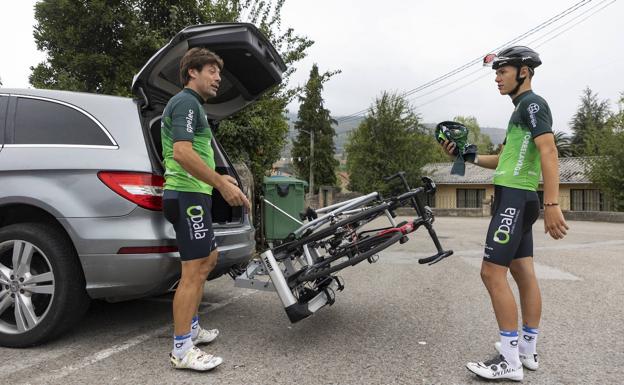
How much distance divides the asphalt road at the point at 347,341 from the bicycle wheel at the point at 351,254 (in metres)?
0.50

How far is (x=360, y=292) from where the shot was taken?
490 centimetres

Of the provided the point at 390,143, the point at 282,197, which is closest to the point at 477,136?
the point at 390,143

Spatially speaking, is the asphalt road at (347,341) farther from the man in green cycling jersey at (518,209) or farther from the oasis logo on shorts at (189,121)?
the oasis logo on shorts at (189,121)

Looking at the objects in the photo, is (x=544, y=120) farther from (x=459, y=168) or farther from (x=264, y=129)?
(x=264, y=129)

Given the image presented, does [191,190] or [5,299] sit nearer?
[191,190]

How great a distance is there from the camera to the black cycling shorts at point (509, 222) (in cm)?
→ 265

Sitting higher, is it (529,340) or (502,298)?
(502,298)

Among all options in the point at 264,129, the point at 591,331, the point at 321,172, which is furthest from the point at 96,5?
the point at 321,172

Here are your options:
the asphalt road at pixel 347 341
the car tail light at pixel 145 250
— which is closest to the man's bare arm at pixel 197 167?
the car tail light at pixel 145 250

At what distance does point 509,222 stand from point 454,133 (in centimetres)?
88

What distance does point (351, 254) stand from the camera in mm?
3307

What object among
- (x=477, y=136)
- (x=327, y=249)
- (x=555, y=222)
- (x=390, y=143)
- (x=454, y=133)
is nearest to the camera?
(x=555, y=222)

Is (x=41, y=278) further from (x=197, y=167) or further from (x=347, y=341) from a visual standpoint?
(x=347, y=341)

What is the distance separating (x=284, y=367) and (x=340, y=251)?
2.98 feet
